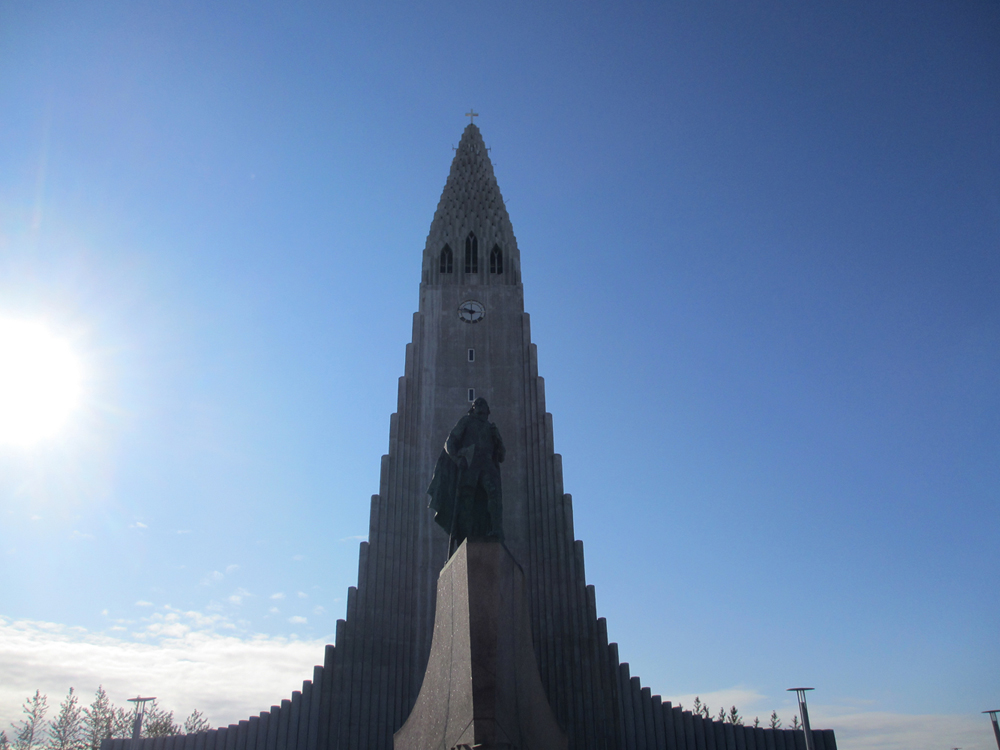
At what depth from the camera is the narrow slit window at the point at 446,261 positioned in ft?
116

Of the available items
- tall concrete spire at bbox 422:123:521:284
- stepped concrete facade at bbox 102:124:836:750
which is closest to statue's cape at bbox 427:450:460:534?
stepped concrete facade at bbox 102:124:836:750

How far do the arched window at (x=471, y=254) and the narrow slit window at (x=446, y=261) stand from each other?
0.79 m

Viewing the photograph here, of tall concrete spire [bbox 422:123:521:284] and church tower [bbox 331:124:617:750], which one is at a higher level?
tall concrete spire [bbox 422:123:521:284]

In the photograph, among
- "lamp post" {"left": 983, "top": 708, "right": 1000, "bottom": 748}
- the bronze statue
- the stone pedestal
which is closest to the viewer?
the stone pedestal

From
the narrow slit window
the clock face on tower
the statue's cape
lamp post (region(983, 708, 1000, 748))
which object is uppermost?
the narrow slit window

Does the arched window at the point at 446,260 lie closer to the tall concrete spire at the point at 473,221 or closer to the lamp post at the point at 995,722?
the tall concrete spire at the point at 473,221

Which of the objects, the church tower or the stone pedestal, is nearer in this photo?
the stone pedestal

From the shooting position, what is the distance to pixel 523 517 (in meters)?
28.8

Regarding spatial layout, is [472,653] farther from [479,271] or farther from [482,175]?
[482,175]

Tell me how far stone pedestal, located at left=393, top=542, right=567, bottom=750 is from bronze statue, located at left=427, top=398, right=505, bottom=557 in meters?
0.65

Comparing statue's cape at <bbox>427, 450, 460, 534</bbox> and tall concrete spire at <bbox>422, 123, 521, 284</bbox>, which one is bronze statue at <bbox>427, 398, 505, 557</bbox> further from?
tall concrete spire at <bbox>422, 123, 521, 284</bbox>

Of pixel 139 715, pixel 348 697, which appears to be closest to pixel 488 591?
pixel 348 697

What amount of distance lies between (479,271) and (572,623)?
17.1 metres

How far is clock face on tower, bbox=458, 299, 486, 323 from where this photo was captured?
33406 millimetres
